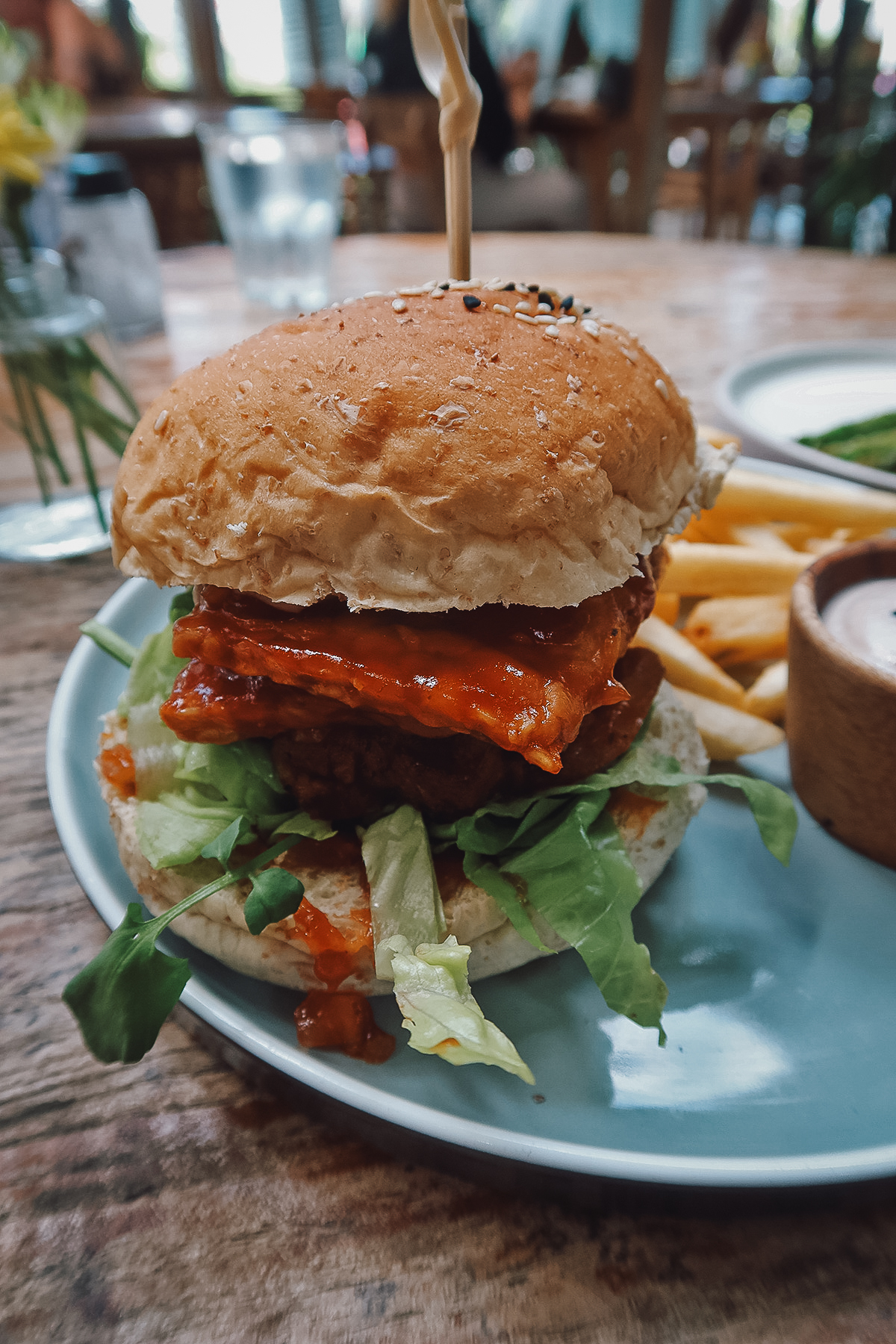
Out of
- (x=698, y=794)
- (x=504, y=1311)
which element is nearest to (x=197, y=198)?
(x=698, y=794)

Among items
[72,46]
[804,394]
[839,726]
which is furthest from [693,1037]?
[72,46]

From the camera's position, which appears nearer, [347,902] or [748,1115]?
[748,1115]

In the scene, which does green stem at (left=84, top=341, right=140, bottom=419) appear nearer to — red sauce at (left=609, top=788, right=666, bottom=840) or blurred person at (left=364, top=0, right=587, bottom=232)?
red sauce at (left=609, top=788, right=666, bottom=840)

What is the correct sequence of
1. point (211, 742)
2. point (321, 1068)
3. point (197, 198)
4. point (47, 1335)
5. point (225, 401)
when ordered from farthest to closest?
1. point (197, 198)
2. point (211, 742)
3. point (225, 401)
4. point (321, 1068)
5. point (47, 1335)

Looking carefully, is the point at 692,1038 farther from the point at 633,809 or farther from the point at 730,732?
the point at 730,732

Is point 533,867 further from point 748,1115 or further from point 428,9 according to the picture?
point 428,9

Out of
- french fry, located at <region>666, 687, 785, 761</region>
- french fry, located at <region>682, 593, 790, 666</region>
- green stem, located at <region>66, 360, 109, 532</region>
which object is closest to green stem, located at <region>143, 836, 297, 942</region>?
french fry, located at <region>666, 687, 785, 761</region>
